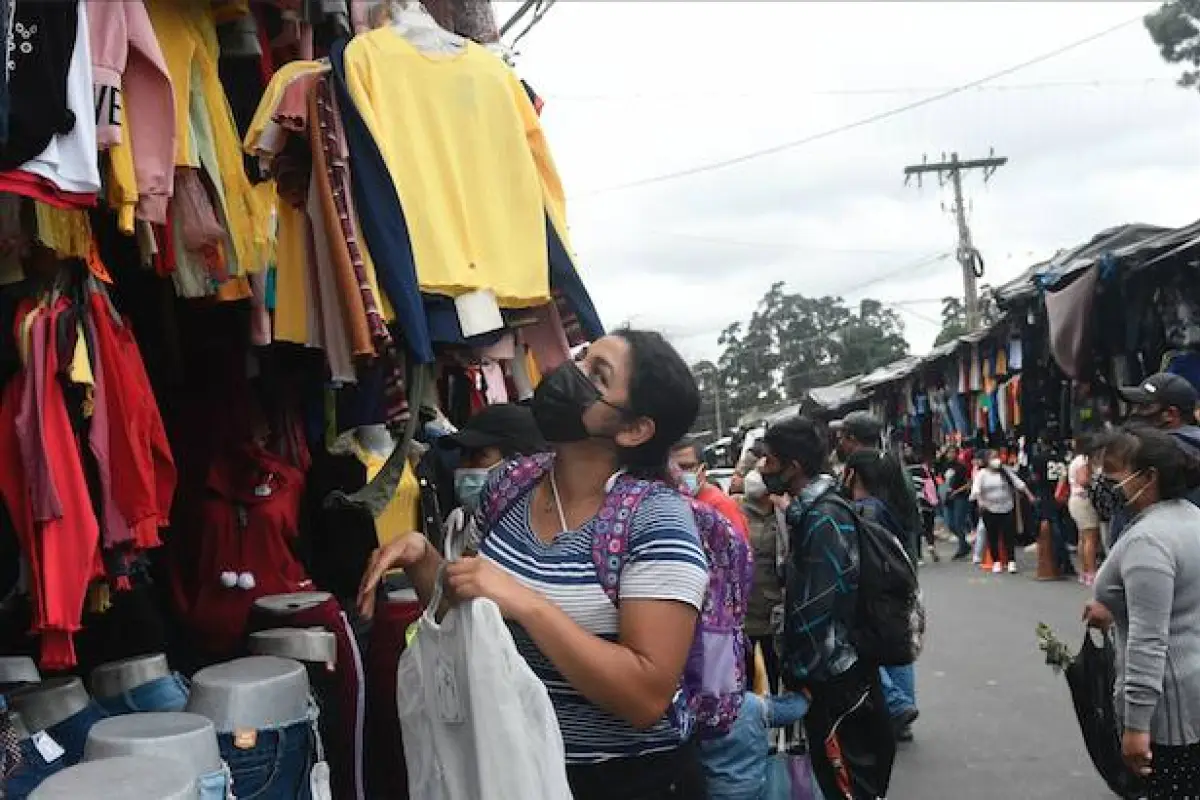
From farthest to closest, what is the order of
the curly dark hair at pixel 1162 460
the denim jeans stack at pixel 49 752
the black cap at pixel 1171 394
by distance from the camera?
the black cap at pixel 1171 394 < the curly dark hair at pixel 1162 460 < the denim jeans stack at pixel 49 752

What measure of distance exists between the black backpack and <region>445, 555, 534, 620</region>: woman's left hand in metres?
2.31

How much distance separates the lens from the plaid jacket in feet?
12.3

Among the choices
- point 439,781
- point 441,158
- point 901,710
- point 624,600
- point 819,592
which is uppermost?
point 441,158

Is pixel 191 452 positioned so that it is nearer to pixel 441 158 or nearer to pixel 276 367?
pixel 276 367

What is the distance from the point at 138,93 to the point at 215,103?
1.12ft

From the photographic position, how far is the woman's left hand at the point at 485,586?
70.6 inches

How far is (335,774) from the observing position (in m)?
2.59

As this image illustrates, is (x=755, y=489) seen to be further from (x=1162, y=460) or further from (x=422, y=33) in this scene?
(x=422, y=33)

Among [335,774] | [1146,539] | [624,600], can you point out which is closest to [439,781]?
[624,600]

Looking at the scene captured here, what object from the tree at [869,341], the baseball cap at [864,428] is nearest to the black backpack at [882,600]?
the baseball cap at [864,428]

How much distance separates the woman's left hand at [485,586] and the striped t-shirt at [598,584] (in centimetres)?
17

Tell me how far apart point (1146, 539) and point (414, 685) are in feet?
8.12

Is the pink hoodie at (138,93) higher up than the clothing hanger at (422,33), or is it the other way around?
the clothing hanger at (422,33)

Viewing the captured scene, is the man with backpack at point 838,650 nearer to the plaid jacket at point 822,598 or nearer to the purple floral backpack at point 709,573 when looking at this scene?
the plaid jacket at point 822,598
